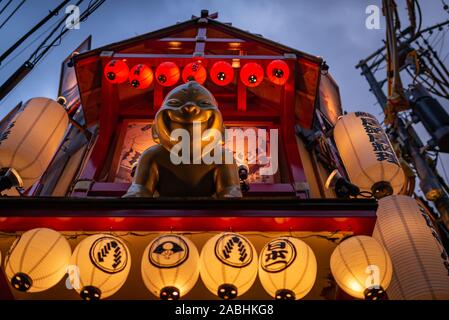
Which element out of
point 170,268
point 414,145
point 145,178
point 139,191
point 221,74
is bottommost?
point 170,268

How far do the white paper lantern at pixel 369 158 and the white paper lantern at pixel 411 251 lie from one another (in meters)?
0.30

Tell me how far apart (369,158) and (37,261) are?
447 cm

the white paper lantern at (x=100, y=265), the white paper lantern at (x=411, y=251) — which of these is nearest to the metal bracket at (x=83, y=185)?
the white paper lantern at (x=100, y=265)

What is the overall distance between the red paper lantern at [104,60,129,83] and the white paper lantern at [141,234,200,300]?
4.91 metres

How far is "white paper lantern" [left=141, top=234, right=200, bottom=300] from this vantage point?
396 centimetres

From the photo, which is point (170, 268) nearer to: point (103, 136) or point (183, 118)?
point (183, 118)

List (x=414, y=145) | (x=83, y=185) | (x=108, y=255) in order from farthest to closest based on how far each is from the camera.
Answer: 1. (x=414, y=145)
2. (x=83, y=185)
3. (x=108, y=255)

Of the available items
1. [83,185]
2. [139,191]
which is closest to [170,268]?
[139,191]

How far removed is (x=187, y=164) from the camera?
557 cm

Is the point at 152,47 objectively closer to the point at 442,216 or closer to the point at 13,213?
the point at 13,213

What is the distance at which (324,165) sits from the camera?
8594 millimetres

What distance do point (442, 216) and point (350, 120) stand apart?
29.4 ft

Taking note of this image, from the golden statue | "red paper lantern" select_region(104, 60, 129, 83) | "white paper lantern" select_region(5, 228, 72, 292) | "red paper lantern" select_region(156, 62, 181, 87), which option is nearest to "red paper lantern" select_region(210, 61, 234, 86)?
"red paper lantern" select_region(156, 62, 181, 87)

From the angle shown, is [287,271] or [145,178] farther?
[145,178]
